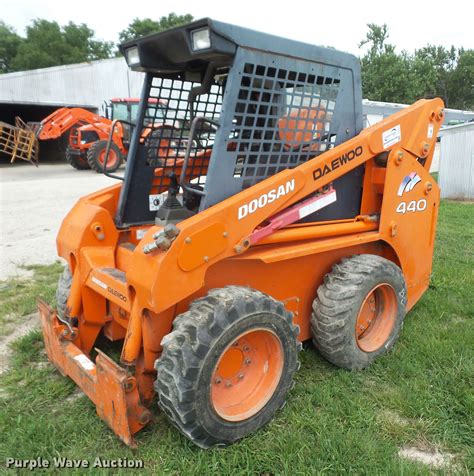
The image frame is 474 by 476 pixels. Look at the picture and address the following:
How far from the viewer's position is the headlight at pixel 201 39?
89.2 inches

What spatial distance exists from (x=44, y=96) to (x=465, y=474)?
27133 mm

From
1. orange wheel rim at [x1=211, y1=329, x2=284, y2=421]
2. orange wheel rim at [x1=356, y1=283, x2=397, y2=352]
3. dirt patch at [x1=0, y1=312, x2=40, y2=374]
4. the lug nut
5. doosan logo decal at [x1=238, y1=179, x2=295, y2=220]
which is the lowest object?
dirt patch at [x1=0, y1=312, x2=40, y2=374]

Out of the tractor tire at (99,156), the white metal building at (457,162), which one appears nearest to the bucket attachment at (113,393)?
the white metal building at (457,162)

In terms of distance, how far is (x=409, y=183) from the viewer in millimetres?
3355

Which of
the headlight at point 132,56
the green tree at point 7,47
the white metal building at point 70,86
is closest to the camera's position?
the headlight at point 132,56

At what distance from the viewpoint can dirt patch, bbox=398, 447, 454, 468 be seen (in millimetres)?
2344

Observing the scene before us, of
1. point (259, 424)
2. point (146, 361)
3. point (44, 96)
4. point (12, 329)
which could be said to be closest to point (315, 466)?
point (259, 424)

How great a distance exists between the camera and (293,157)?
9.59 feet

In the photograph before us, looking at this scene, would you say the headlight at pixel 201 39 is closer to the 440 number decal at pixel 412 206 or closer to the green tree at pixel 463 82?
the 440 number decal at pixel 412 206

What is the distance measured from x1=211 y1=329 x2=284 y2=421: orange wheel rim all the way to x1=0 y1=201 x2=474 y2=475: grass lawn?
185 millimetres

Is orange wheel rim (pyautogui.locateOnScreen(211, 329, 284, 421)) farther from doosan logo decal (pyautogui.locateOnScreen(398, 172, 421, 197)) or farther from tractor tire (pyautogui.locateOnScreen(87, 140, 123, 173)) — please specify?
tractor tire (pyautogui.locateOnScreen(87, 140, 123, 173))

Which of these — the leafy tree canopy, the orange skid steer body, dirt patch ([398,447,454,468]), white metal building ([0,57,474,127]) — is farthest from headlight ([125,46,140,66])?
the leafy tree canopy

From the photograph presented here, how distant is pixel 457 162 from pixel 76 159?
43.4 ft

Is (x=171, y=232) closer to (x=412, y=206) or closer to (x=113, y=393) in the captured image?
(x=113, y=393)
